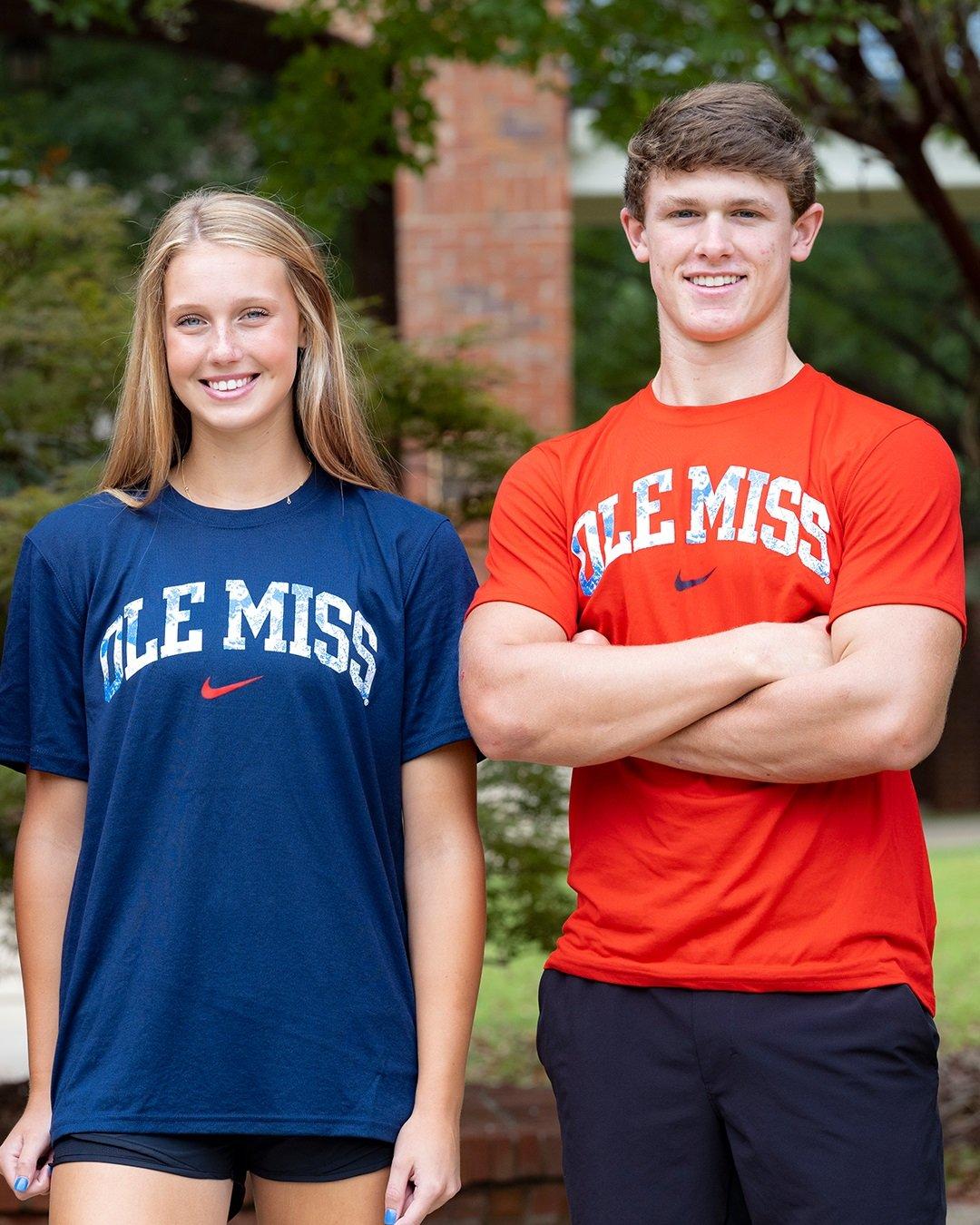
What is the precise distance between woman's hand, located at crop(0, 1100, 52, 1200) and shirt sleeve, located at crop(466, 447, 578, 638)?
974 millimetres

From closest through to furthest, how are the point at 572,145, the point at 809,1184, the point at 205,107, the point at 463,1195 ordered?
1. the point at 809,1184
2. the point at 463,1195
3. the point at 572,145
4. the point at 205,107

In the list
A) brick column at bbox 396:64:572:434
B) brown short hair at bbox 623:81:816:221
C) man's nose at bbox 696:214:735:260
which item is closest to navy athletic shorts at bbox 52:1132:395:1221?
man's nose at bbox 696:214:735:260

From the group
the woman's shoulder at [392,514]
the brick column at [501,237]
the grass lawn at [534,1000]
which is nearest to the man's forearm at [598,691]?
the woman's shoulder at [392,514]

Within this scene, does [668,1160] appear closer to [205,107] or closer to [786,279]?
[786,279]

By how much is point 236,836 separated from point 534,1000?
18.1ft

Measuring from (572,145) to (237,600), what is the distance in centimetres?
905

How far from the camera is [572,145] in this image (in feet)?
35.5

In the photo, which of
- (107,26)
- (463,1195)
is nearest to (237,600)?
(463,1195)

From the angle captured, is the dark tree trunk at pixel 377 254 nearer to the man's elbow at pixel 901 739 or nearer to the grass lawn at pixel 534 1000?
the grass lawn at pixel 534 1000

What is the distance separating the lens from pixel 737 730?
223 centimetres

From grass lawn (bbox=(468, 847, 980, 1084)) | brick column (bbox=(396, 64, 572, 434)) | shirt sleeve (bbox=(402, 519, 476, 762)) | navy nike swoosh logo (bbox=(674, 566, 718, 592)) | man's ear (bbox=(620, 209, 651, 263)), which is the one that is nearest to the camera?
navy nike swoosh logo (bbox=(674, 566, 718, 592))

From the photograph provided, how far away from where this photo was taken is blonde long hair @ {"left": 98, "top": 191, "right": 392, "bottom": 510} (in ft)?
8.13

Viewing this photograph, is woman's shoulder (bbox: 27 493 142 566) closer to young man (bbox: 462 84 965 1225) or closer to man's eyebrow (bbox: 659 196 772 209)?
young man (bbox: 462 84 965 1225)

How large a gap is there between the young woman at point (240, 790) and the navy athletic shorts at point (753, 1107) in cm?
22
